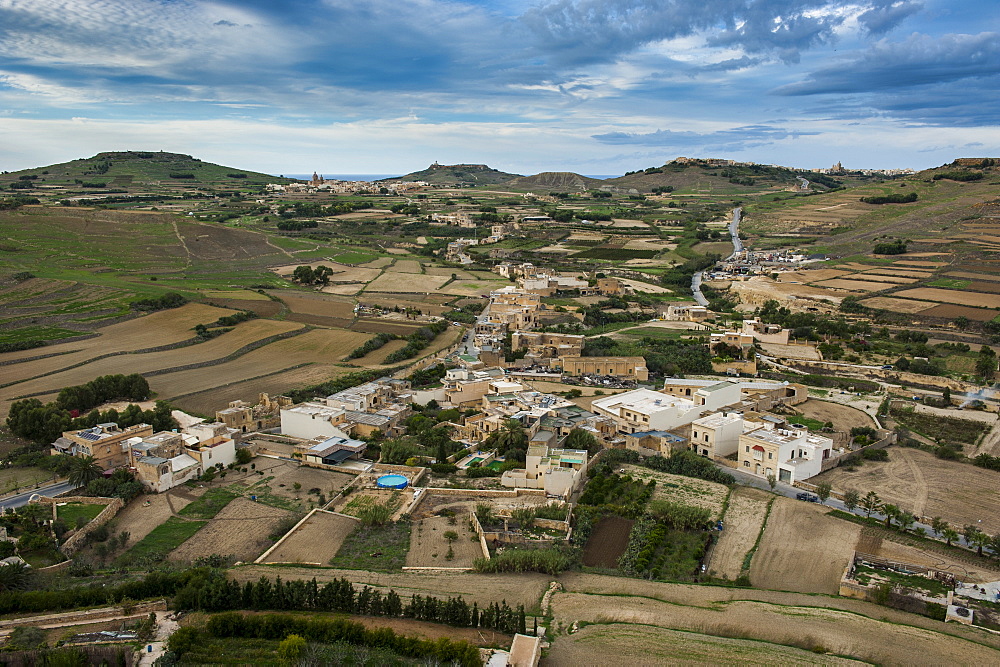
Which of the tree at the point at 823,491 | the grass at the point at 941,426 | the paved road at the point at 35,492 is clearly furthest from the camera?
the grass at the point at 941,426

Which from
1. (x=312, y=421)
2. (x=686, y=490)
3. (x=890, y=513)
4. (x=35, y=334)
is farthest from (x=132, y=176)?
(x=890, y=513)

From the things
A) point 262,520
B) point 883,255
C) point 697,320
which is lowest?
point 262,520

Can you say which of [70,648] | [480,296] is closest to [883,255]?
[480,296]

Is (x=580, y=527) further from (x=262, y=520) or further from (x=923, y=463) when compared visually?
(x=923, y=463)

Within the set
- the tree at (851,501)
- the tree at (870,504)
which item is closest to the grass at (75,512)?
the tree at (851,501)

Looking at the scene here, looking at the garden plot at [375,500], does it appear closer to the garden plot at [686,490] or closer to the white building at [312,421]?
the white building at [312,421]

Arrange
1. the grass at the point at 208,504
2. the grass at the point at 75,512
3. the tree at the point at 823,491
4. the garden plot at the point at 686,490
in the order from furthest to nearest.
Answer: the tree at the point at 823,491
the garden plot at the point at 686,490
the grass at the point at 208,504
the grass at the point at 75,512

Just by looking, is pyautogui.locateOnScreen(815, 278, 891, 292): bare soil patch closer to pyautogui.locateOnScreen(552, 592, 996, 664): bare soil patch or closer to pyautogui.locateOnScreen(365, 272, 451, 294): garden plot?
pyautogui.locateOnScreen(365, 272, 451, 294): garden plot
